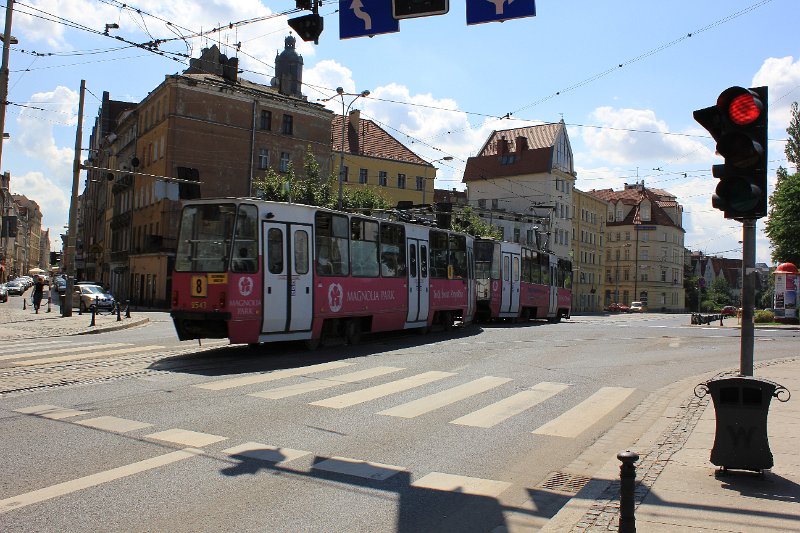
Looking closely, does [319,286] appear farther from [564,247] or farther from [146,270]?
[564,247]

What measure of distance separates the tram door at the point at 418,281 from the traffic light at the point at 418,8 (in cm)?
1076

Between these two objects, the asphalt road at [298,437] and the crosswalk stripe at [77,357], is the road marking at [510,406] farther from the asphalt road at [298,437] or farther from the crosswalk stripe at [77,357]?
the crosswalk stripe at [77,357]

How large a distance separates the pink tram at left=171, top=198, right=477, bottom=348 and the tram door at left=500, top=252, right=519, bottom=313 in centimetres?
971

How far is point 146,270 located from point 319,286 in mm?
40403

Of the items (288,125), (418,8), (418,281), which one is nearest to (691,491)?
(418,8)

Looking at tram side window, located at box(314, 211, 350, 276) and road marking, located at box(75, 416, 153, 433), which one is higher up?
tram side window, located at box(314, 211, 350, 276)

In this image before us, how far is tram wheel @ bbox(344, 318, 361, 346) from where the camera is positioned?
1730 cm

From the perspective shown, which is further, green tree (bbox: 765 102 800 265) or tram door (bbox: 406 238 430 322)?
green tree (bbox: 765 102 800 265)

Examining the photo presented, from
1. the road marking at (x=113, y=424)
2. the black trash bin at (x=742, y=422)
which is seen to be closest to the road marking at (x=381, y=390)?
the road marking at (x=113, y=424)

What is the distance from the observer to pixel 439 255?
22000mm

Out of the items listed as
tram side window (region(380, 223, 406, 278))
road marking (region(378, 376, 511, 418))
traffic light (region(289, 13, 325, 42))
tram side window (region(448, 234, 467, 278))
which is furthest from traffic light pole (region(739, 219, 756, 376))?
tram side window (region(448, 234, 467, 278))

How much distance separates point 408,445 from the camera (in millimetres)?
7598

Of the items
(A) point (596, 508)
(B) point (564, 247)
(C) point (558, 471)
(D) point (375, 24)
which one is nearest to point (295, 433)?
(C) point (558, 471)

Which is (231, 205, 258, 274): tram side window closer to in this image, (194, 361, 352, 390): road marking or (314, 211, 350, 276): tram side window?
(314, 211, 350, 276): tram side window
